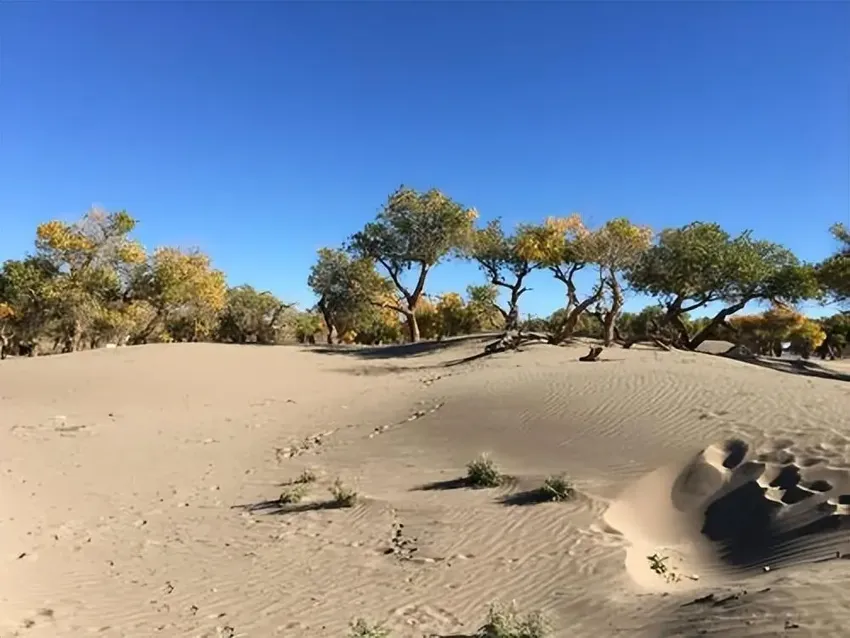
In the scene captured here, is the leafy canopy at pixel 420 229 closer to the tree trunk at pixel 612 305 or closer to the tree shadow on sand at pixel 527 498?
the tree trunk at pixel 612 305

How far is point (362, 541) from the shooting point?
275 inches

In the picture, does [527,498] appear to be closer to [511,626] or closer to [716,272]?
A: [511,626]

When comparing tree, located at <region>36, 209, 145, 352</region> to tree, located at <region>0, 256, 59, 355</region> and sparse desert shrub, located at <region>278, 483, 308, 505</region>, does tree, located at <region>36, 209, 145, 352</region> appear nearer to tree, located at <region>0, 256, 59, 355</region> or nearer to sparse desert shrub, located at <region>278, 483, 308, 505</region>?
tree, located at <region>0, 256, 59, 355</region>

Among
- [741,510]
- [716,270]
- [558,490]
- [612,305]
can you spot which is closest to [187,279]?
[612,305]

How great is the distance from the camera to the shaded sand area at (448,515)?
509 cm

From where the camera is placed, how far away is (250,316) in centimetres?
4812

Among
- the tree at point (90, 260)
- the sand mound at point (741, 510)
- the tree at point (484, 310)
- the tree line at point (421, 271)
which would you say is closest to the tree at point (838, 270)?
the tree line at point (421, 271)

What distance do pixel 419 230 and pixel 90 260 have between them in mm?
15811

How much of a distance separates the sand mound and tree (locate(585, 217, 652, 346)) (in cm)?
1749

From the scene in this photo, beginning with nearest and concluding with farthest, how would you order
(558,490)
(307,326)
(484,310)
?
(558,490), (484,310), (307,326)

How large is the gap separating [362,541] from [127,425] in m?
9.26

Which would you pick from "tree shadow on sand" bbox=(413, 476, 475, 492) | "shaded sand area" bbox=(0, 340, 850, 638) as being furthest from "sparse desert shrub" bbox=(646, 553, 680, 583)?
"tree shadow on sand" bbox=(413, 476, 475, 492)

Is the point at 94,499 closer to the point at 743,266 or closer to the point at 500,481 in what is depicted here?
the point at 500,481

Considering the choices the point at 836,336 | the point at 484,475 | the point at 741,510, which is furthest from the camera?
the point at 836,336
